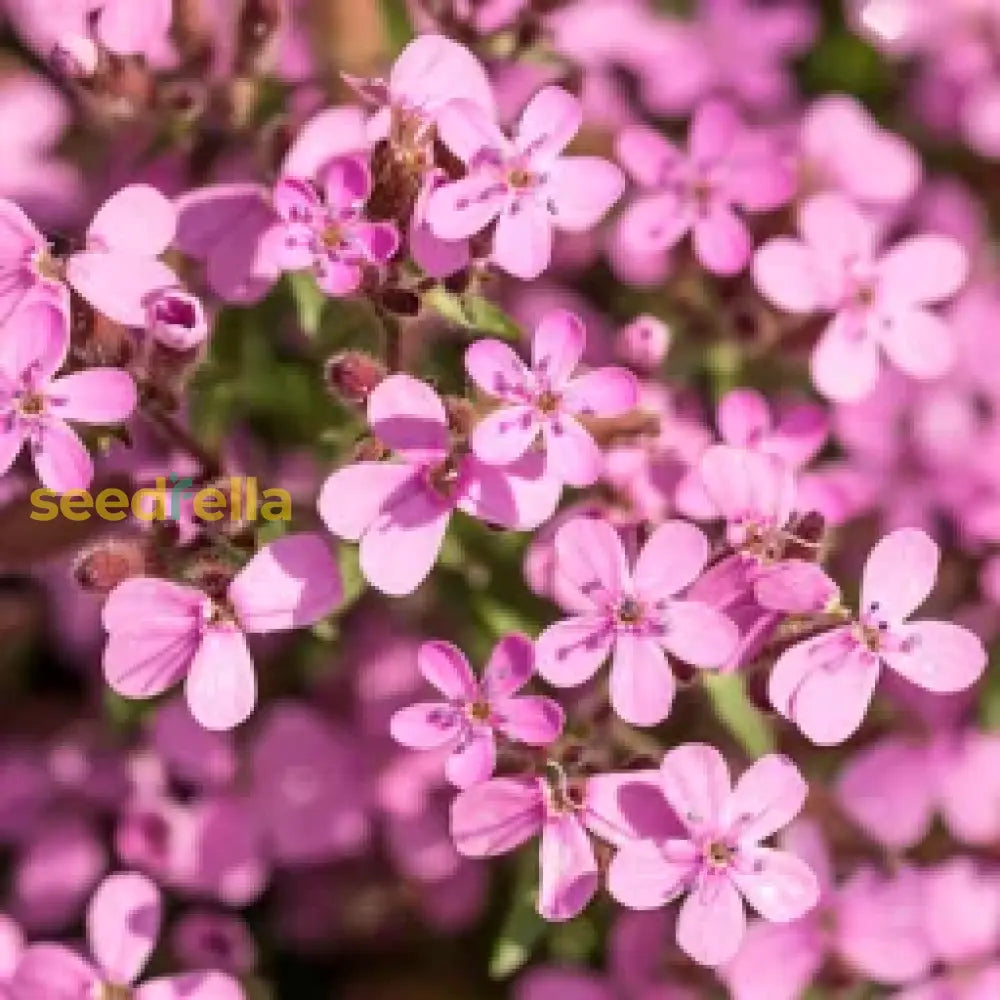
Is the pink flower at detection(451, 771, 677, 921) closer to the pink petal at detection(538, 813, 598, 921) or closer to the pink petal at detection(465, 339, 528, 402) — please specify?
the pink petal at detection(538, 813, 598, 921)

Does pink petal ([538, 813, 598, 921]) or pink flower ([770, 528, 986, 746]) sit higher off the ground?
pink flower ([770, 528, 986, 746])

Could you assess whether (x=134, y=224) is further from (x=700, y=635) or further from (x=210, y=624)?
(x=700, y=635)

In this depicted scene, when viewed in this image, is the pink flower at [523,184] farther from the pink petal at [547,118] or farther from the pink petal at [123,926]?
the pink petal at [123,926]

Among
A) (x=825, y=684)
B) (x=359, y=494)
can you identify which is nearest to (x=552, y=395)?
(x=359, y=494)

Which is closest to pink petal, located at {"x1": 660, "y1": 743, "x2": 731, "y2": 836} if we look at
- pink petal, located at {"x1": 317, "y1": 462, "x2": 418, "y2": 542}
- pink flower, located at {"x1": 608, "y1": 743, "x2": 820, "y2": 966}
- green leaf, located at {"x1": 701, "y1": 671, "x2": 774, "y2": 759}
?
pink flower, located at {"x1": 608, "y1": 743, "x2": 820, "y2": 966}

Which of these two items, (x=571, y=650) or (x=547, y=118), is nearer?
(x=571, y=650)

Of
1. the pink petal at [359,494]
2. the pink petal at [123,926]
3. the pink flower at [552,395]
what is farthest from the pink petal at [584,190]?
the pink petal at [123,926]

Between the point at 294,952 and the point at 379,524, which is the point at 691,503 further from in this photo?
the point at 294,952
